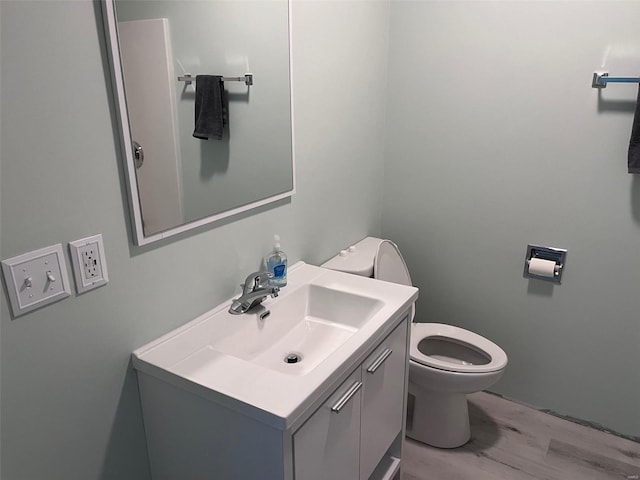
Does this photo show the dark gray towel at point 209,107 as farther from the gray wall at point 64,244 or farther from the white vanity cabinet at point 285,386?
the white vanity cabinet at point 285,386

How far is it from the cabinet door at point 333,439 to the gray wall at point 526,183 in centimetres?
120

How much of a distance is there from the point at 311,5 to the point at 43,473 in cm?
166

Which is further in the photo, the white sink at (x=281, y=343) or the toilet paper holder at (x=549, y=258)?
the toilet paper holder at (x=549, y=258)

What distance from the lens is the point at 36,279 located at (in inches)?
41.6

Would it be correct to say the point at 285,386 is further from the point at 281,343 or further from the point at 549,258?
the point at 549,258

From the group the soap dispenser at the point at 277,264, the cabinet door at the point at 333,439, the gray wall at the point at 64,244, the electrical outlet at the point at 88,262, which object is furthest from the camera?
the soap dispenser at the point at 277,264

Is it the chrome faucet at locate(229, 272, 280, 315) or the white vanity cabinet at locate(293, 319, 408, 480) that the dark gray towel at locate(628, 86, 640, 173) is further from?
the chrome faucet at locate(229, 272, 280, 315)

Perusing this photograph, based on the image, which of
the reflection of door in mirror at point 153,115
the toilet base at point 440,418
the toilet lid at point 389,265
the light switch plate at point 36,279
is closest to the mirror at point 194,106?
the reflection of door in mirror at point 153,115

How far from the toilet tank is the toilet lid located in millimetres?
32

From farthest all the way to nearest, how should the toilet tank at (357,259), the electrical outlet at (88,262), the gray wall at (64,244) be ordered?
1. the toilet tank at (357,259)
2. the electrical outlet at (88,262)
3. the gray wall at (64,244)

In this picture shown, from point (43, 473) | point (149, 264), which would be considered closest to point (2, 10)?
point (149, 264)

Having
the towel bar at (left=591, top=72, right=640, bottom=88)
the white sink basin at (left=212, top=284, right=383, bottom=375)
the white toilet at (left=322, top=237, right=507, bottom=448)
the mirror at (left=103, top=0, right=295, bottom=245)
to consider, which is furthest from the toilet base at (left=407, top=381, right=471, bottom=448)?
the towel bar at (left=591, top=72, right=640, bottom=88)

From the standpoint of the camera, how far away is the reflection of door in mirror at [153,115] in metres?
1.19

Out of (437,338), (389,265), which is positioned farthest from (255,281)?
(437,338)
